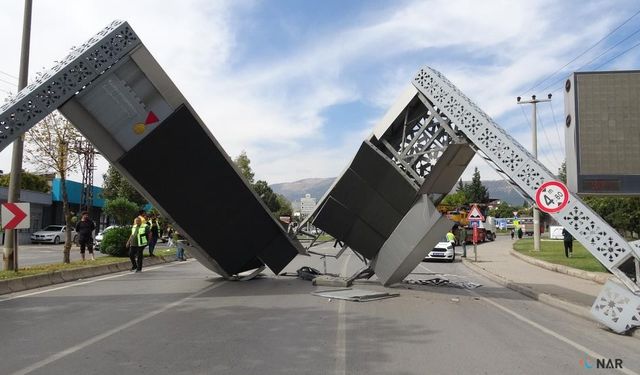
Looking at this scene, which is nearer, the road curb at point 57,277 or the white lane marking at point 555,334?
the white lane marking at point 555,334

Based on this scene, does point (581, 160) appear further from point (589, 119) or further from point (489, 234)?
point (489, 234)

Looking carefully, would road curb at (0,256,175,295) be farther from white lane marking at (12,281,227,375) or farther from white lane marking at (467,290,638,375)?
white lane marking at (467,290,638,375)

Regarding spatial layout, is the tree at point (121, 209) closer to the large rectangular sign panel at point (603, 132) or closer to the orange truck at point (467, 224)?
the orange truck at point (467, 224)

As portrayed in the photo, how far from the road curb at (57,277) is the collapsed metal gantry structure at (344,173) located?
3764 mm

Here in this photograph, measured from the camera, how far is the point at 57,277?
13.2 meters

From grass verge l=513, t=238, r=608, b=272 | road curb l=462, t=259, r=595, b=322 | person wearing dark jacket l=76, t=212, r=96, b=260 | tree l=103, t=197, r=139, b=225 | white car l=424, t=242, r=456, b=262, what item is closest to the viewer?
road curb l=462, t=259, r=595, b=322

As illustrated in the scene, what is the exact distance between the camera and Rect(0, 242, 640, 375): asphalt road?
554cm

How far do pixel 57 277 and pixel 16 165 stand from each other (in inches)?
126

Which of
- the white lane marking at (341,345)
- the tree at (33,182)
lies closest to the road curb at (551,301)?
the white lane marking at (341,345)

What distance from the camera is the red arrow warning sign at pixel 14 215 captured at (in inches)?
487

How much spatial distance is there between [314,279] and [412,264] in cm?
278

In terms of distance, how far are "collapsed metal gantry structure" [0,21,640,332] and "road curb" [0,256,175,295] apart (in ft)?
12.3

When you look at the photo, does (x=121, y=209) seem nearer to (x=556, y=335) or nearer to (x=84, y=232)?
(x=84, y=232)

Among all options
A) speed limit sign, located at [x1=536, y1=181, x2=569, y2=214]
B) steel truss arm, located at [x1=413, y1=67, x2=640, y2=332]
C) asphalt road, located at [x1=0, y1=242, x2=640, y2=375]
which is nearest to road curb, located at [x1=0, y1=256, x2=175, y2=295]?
asphalt road, located at [x1=0, y1=242, x2=640, y2=375]
